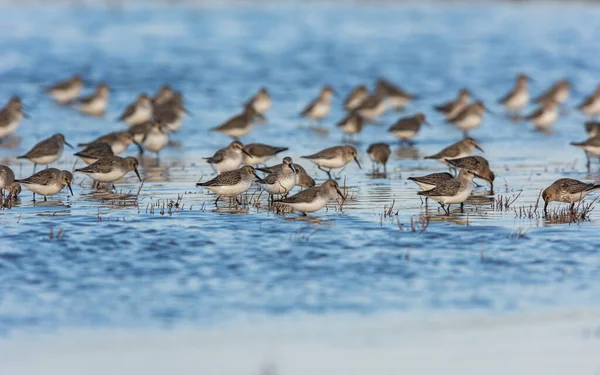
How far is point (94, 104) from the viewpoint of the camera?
2655cm

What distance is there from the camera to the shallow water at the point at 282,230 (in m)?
9.04

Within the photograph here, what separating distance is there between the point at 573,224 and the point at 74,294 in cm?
596

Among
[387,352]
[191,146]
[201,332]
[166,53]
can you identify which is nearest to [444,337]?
[387,352]

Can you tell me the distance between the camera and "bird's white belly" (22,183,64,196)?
13773 millimetres

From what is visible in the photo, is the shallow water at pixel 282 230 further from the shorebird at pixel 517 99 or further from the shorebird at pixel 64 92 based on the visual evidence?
the shorebird at pixel 517 99

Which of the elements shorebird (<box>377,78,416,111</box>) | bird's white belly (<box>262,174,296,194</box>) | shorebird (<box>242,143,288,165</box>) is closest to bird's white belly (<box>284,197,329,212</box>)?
bird's white belly (<box>262,174,296,194</box>)

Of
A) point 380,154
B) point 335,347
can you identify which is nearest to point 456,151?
point 380,154

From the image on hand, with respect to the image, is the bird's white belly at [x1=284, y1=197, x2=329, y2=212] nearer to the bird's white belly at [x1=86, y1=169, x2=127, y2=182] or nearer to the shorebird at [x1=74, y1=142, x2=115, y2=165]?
the bird's white belly at [x1=86, y1=169, x2=127, y2=182]

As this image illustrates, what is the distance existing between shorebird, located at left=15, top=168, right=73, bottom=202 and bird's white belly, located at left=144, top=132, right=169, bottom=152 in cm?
508

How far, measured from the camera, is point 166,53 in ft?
129

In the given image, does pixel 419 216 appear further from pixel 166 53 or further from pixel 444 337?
pixel 166 53

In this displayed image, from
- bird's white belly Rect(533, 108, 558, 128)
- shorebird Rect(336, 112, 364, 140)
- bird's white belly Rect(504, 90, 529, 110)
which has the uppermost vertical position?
bird's white belly Rect(504, 90, 529, 110)

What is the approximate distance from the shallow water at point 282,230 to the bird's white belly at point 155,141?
0.29 metres

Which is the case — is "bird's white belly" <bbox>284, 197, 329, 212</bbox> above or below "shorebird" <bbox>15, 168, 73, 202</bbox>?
below
